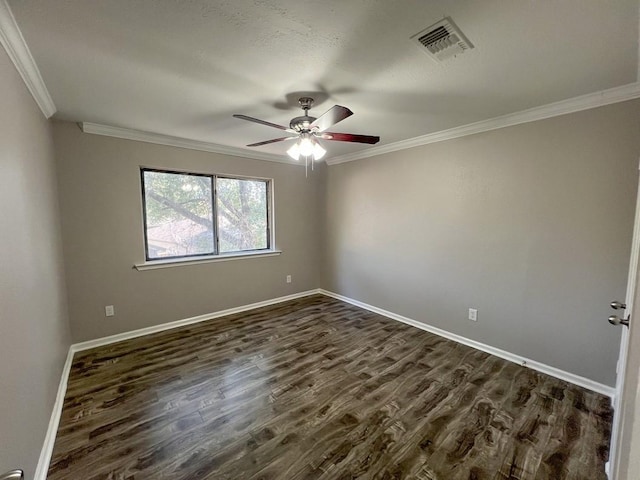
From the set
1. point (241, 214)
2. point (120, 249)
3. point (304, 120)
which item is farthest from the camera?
point (241, 214)

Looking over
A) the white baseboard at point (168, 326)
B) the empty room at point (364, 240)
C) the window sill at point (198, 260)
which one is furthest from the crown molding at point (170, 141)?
the white baseboard at point (168, 326)

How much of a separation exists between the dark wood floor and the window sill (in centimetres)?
89

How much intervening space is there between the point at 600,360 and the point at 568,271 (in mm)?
727

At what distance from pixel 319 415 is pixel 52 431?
5.61 feet

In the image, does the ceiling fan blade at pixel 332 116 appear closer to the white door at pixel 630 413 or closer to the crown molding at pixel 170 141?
the white door at pixel 630 413

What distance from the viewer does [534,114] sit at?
7.92ft

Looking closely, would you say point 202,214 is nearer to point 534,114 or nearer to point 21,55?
point 21,55

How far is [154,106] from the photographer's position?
2342 millimetres

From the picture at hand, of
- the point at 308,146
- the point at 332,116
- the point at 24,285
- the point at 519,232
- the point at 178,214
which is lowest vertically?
the point at 24,285

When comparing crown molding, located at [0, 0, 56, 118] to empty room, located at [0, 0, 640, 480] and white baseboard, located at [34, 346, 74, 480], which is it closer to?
empty room, located at [0, 0, 640, 480]

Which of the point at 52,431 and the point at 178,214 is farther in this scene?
the point at 178,214

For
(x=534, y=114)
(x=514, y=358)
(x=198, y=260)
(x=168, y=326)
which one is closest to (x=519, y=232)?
(x=534, y=114)

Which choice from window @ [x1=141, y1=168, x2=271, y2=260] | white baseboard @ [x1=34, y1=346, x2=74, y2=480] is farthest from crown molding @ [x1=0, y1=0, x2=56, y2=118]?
white baseboard @ [x1=34, y1=346, x2=74, y2=480]

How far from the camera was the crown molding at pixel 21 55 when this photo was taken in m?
1.30
